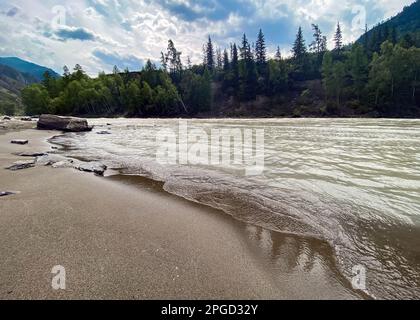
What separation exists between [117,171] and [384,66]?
220 ft

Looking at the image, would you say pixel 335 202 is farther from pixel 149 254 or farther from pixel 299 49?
pixel 299 49

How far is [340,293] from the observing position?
233cm

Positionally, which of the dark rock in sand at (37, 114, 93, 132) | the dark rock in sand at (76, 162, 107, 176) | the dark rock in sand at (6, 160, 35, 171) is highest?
the dark rock in sand at (37, 114, 93, 132)

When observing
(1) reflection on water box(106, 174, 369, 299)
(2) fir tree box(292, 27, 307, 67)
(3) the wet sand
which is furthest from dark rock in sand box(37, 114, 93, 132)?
(2) fir tree box(292, 27, 307, 67)

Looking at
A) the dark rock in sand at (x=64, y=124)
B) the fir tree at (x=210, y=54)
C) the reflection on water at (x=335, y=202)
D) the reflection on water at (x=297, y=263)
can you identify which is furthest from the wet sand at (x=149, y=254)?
the fir tree at (x=210, y=54)

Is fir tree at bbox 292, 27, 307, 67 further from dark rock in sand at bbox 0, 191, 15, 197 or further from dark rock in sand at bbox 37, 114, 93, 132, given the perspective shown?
dark rock in sand at bbox 0, 191, 15, 197

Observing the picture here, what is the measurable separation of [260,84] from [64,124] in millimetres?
68489

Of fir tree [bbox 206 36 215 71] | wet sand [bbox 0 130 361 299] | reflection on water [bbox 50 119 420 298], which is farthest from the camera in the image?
fir tree [bbox 206 36 215 71]

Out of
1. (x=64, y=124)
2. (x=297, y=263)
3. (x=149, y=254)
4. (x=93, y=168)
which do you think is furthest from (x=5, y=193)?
(x=64, y=124)

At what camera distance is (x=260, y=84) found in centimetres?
7775

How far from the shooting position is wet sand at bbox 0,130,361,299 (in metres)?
2.35

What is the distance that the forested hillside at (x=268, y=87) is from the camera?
5188cm

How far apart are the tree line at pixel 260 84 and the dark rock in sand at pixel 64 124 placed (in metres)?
51.6
